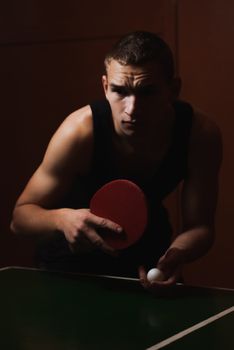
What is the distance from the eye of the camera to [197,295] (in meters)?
1.67

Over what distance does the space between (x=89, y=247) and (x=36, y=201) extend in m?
0.27

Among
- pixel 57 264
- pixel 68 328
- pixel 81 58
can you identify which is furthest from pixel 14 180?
pixel 68 328

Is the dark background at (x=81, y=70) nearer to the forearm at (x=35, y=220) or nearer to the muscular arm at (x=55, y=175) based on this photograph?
the muscular arm at (x=55, y=175)

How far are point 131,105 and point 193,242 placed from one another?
421 mm

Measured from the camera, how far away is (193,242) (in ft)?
6.11

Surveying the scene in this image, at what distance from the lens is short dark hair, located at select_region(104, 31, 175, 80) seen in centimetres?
182

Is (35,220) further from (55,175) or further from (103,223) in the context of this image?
(103,223)

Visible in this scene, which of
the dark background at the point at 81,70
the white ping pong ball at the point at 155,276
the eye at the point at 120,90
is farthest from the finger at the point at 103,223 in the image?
the dark background at the point at 81,70

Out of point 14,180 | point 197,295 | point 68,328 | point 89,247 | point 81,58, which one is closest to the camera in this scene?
point 68,328

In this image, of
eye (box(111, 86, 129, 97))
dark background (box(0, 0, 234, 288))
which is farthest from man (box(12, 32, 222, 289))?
dark background (box(0, 0, 234, 288))

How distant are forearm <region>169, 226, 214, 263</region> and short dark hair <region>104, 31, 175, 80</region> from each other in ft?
1.47

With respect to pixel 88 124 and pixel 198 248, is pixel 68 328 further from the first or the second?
pixel 88 124

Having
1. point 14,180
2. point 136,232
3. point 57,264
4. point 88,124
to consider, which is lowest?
point 14,180

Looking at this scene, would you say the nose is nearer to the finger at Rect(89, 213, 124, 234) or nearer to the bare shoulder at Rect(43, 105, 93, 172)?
the bare shoulder at Rect(43, 105, 93, 172)
